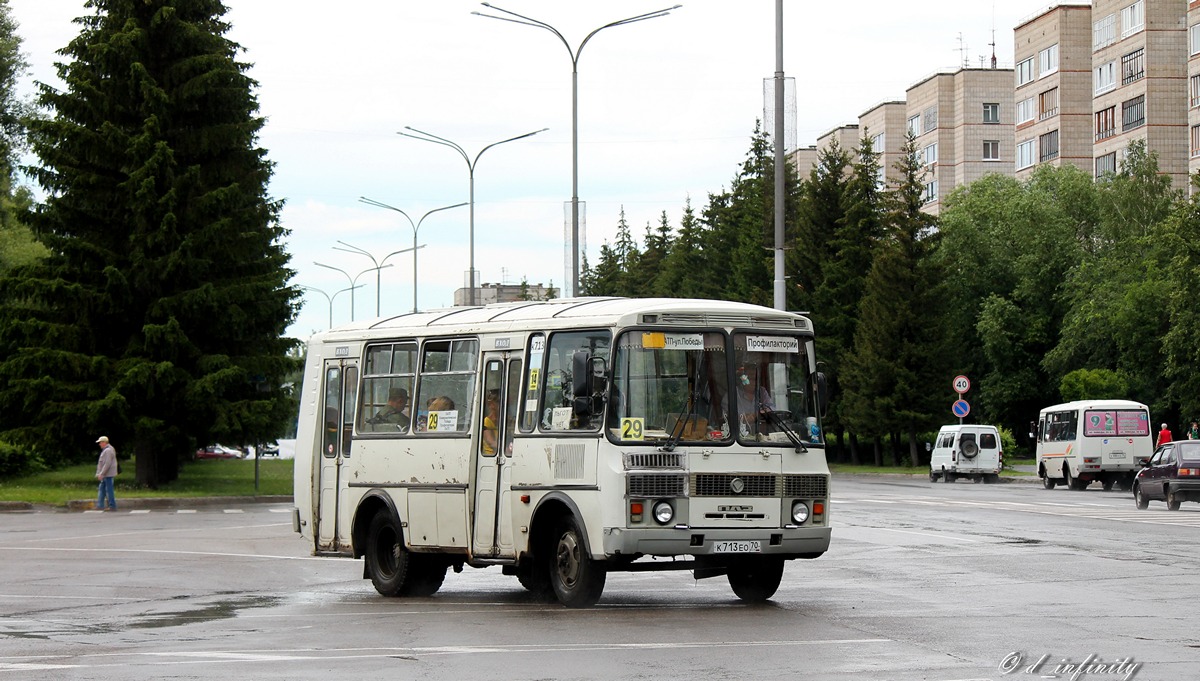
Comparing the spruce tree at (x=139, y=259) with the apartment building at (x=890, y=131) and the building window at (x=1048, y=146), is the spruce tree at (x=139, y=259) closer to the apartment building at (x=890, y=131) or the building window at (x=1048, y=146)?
the building window at (x=1048, y=146)

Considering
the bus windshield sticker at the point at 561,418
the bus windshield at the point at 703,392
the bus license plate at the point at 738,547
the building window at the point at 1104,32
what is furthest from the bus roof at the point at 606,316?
the building window at the point at 1104,32

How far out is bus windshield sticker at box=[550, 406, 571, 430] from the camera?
1555 cm

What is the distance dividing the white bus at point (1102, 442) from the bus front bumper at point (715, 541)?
34839 mm

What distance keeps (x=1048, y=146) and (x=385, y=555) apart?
82.6 metres

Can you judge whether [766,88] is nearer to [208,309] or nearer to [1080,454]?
[208,309]

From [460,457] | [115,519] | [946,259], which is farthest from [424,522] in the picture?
[946,259]

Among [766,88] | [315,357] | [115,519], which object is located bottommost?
[115,519]

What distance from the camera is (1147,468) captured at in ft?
117

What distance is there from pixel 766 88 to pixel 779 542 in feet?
64.0

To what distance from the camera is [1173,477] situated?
113ft

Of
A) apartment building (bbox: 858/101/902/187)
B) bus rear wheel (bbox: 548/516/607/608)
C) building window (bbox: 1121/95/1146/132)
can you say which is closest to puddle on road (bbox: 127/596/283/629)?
bus rear wheel (bbox: 548/516/607/608)

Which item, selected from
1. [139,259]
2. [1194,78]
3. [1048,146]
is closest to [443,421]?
[139,259]

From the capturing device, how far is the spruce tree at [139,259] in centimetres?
4212

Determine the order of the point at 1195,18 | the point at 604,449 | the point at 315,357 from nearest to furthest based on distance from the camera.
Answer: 1. the point at 604,449
2. the point at 315,357
3. the point at 1195,18
